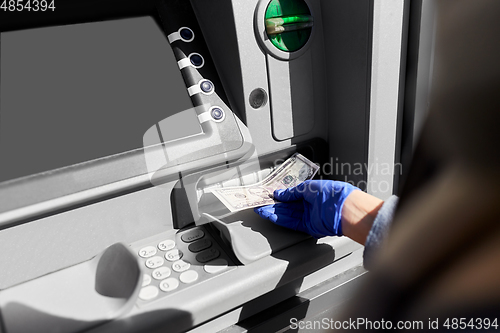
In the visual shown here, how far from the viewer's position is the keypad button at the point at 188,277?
3.96 ft

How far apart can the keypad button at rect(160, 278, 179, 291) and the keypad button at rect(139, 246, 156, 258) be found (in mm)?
141

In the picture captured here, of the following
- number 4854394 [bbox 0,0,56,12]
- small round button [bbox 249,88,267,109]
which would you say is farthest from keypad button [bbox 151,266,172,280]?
number 4854394 [bbox 0,0,56,12]

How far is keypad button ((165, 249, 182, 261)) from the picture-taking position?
4.24 feet

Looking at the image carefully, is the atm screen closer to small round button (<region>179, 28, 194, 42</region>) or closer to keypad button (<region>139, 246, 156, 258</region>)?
small round button (<region>179, 28, 194, 42</region>)

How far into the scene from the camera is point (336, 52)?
5.20 ft

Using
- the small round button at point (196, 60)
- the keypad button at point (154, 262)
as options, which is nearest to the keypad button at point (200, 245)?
the keypad button at point (154, 262)

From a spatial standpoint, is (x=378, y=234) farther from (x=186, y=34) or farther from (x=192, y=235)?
(x=186, y=34)

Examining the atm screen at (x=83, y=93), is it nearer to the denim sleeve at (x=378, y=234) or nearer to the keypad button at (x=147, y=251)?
the keypad button at (x=147, y=251)

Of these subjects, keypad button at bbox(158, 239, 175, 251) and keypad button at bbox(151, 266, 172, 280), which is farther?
keypad button at bbox(158, 239, 175, 251)

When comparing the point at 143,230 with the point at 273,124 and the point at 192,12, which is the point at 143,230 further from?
the point at 192,12

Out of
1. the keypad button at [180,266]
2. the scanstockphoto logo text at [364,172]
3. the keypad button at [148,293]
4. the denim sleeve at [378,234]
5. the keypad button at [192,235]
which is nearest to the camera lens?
the denim sleeve at [378,234]

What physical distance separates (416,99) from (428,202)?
0.94m

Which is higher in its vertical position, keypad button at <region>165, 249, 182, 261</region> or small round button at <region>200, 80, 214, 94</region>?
small round button at <region>200, 80, 214, 94</region>

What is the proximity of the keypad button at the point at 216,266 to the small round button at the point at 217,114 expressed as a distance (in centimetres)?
53
